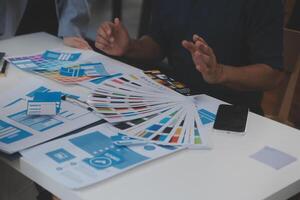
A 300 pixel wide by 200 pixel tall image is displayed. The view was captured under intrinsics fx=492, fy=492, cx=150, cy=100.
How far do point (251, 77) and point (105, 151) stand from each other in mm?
644

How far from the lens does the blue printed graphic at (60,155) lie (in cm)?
100

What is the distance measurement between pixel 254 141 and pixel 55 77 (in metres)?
0.62

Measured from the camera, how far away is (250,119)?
123 centimetres

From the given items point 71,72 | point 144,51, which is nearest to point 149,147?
point 71,72

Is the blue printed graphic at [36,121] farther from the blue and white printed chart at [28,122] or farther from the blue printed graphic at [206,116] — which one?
the blue printed graphic at [206,116]

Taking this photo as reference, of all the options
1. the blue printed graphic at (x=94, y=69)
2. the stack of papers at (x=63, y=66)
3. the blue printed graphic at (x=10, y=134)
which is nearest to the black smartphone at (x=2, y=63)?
Result: the stack of papers at (x=63, y=66)

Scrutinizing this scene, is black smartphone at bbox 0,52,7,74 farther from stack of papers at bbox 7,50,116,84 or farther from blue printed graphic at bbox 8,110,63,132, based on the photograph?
blue printed graphic at bbox 8,110,63,132

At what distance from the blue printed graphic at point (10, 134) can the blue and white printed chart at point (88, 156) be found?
0.19 feet

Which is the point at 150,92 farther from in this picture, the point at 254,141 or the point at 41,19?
the point at 41,19

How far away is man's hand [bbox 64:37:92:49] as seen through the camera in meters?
1.71

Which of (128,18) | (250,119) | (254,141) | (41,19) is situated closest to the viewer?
(254,141)

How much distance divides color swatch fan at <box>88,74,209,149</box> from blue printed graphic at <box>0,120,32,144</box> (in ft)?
0.64

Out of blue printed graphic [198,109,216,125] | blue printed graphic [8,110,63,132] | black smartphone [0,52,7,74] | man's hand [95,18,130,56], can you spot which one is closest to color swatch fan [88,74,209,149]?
blue printed graphic [198,109,216,125]

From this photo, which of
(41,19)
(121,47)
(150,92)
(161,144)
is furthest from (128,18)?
(161,144)
